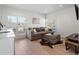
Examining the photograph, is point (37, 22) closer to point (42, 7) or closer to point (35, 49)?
point (42, 7)

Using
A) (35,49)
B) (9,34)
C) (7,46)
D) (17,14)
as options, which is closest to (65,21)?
(35,49)

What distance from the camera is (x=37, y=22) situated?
2305mm

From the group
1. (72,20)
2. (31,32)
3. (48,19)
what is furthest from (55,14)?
(31,32)

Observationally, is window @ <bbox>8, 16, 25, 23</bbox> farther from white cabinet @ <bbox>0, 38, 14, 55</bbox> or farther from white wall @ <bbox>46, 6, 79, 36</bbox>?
white wall @ <bbox>46, 6, 79, 36</bbox>

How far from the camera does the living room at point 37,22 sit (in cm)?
211

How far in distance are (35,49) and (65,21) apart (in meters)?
1.01

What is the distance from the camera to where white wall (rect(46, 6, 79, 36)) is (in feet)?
7.09

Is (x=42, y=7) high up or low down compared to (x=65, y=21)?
up

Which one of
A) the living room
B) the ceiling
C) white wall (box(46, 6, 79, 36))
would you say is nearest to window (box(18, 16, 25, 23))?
the living room

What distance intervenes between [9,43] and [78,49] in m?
1.61

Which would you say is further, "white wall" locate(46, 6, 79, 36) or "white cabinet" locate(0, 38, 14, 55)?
"white wall" locate(46, 6, 79, 36)

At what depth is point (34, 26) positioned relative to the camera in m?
2.30

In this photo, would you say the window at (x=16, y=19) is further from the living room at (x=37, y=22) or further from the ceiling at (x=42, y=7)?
the ceiling at (x=42, y=7)
